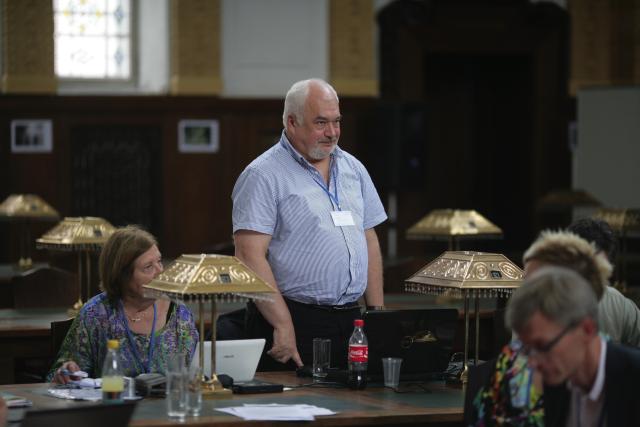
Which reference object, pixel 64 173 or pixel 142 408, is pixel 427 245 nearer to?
pixel 64 173

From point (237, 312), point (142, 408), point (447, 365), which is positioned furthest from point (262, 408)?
point (237, 312)

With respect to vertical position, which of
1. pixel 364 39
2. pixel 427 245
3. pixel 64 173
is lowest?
pixel 427 245

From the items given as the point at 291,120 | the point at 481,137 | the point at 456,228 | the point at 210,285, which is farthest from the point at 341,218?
the point at 481,137

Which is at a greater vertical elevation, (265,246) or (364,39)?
(364,39)

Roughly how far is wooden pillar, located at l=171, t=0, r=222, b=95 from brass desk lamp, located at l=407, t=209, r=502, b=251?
14.4 feet

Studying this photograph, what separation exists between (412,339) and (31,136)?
7.53 metres

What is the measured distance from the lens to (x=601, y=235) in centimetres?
460

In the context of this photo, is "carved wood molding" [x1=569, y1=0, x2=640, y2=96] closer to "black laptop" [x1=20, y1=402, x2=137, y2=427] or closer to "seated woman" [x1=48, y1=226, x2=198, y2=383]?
"seated woman" [x1=48, y1=226, x2=198, y2=383]

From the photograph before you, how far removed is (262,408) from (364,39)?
8.64 m

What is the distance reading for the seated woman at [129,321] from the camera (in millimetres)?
4727

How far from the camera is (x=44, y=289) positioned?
7359 mm

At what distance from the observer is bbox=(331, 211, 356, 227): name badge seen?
520 cm

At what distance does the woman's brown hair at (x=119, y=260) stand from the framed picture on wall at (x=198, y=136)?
707 cm

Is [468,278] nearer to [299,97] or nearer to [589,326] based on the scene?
[299,97]
